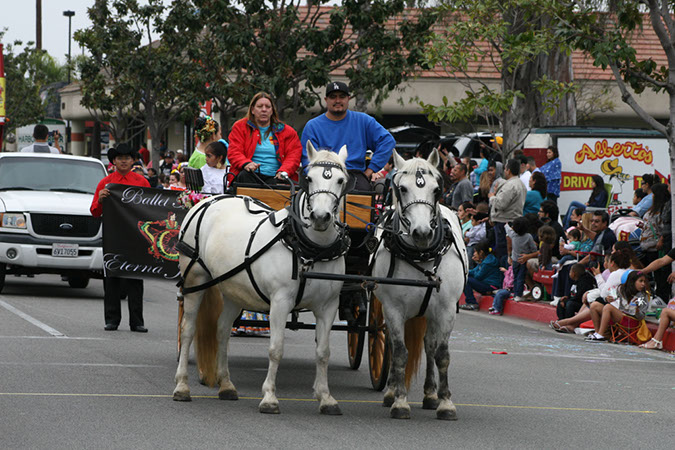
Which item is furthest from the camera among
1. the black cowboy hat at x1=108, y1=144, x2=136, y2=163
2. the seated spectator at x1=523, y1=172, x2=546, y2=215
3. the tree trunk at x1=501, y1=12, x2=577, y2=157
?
the tree trunk at x1=501, y1=12, x2=577, y2=157

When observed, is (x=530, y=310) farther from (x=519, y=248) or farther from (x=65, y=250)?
(x=65, y=250)

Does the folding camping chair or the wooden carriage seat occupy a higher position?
the wooden carriage seat

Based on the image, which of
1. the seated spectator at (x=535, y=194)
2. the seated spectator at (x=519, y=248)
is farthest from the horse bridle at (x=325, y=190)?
the seated spectator at (x=535, y=194)

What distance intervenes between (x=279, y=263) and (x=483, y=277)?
10421 mm

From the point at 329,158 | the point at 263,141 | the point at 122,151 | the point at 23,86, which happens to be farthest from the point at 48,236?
the point at 23,86

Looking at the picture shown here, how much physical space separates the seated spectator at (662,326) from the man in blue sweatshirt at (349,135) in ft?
17.0

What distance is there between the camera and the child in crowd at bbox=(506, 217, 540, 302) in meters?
17.2

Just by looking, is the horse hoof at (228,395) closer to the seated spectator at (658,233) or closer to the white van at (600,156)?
the seated spectator at (658,233)

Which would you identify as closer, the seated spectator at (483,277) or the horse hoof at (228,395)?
the horse hoof at (228,395)

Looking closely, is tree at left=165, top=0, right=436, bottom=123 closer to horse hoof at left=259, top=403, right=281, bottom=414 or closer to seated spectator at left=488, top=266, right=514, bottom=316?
seated spectator at left=488, top=266, right=514, bottom=316

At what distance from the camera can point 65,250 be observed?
16234 mm

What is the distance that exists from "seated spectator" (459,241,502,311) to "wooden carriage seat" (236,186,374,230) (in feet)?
29.0

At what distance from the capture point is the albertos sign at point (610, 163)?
23.4 m

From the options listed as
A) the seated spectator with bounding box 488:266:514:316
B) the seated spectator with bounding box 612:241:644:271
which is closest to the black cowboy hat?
the seated spectator with bounding box 612:241:644:271
